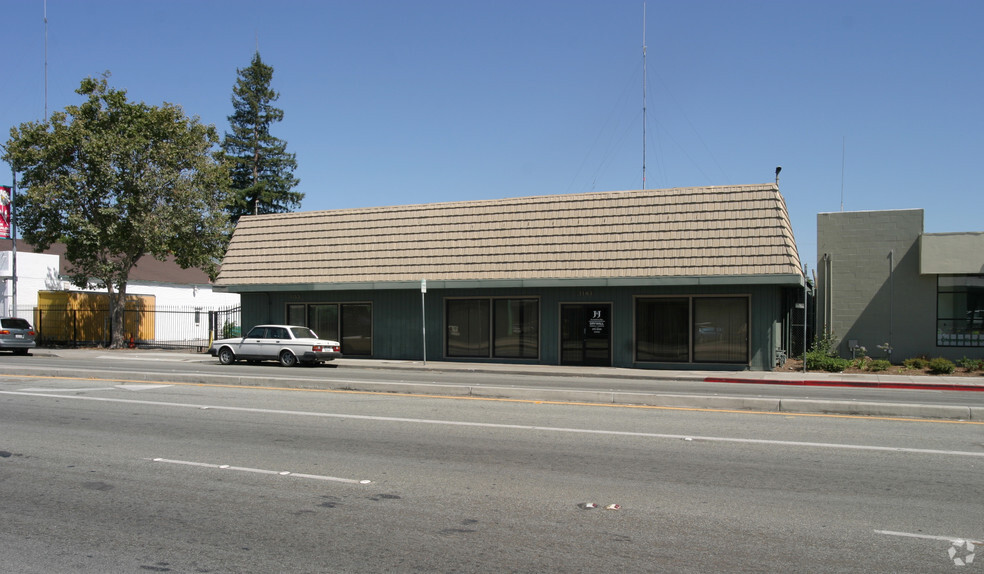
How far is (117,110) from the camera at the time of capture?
3238cm

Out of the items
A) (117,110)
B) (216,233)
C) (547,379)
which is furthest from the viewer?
(216,233)

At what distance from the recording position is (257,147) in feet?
204

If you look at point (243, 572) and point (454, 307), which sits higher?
point (454, 307)

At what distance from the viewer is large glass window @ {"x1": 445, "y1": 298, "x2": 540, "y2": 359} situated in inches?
988

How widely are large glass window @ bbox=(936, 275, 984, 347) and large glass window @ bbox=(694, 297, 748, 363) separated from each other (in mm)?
7293

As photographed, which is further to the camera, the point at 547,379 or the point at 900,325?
the point at 900,325

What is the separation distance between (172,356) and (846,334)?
25665 millimetres

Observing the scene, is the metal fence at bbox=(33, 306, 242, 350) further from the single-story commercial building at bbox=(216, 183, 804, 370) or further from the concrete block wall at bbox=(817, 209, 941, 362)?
the concrete block wall at bbox=(817, 209, 941, 362)

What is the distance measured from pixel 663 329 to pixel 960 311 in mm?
9956

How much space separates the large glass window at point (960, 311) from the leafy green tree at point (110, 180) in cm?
3017

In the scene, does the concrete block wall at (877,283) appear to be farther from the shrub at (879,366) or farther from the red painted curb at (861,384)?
the red painted curb at (861,384)

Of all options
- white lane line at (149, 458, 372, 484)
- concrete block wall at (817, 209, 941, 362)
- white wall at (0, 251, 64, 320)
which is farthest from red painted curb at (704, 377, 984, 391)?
white wall at (0, 251, 64, 320)

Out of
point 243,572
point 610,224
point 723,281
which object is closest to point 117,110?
point 610,224

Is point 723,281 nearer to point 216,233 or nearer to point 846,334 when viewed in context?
point 846,334
